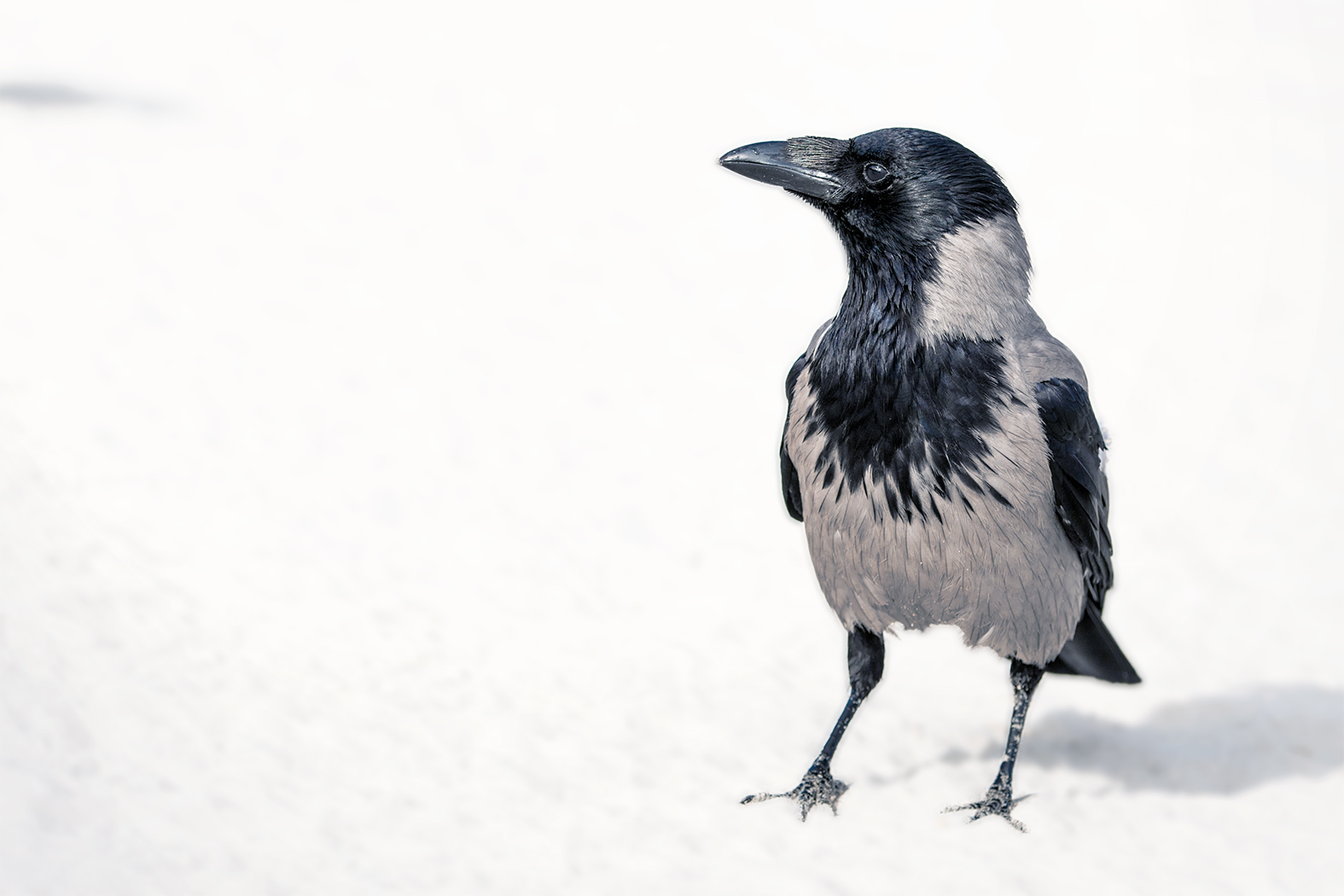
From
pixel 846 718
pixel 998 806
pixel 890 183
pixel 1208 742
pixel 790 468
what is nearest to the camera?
pixel 890 183

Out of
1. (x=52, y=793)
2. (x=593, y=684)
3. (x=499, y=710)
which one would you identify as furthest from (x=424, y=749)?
(x=52, y=793)

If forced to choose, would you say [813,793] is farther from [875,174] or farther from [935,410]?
Result: [875,174]

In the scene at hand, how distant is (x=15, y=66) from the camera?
13367 millimetres

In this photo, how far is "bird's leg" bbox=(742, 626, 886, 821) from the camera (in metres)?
4.58

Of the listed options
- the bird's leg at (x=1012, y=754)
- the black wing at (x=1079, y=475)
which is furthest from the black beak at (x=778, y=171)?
the bird's leg at (x=1012, y=754)

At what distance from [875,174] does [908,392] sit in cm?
71

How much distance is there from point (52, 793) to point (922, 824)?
3690 mm

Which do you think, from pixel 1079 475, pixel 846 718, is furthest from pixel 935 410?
pixel 846 718

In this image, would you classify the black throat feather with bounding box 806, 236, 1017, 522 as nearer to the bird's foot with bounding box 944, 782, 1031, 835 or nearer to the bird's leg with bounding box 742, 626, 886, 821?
the bird's leg with bounding box 742, 626, 886, 821

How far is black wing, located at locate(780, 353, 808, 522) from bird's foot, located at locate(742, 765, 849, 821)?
3.37ft

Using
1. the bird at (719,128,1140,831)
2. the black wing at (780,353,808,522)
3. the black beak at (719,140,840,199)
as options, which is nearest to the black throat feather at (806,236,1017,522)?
the bird at (719,128,1140,831)

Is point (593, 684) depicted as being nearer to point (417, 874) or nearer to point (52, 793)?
point (417, 874)

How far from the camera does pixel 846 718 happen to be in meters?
4.67

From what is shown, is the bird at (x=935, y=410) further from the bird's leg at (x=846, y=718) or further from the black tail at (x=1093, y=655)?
the black tail at (x=1093, y=655)
